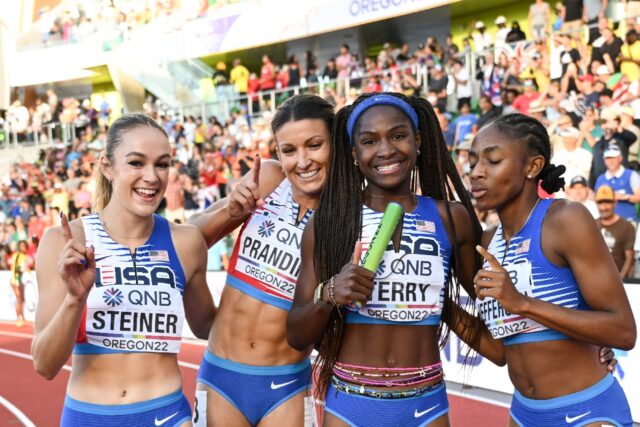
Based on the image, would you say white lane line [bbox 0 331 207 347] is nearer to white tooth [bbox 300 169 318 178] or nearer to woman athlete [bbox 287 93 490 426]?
white tooth [bbox 300 169 318 178]

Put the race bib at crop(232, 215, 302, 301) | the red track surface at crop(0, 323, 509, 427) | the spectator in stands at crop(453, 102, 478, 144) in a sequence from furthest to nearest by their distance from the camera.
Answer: the spectator in stands at crop(453, 102, 478, 144)
the red track surface at crop(0, 323, 509, 427)
the race bib at crop(232, 215, 302, 301)

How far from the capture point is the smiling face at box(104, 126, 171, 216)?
3150 millimetres

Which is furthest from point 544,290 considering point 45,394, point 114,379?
point 45,394

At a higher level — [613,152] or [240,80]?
[240,80]

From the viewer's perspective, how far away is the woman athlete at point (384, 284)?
298 centimetres

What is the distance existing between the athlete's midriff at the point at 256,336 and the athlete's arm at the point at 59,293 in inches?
38.4

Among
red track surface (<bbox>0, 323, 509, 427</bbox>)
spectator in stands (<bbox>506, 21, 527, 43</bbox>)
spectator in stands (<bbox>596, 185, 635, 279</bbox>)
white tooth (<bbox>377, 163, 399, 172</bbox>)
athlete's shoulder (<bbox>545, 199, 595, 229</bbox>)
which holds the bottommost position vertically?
red track surface (<bbox>0, 323, 509, 427</bbox>)

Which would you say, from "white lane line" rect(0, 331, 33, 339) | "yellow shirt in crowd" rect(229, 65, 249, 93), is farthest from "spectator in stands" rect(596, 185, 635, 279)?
"yellow shirt in crowd" rect(229, 65, 249, 93)

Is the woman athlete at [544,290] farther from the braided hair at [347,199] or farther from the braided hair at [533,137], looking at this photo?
the braided hair at [347,199]

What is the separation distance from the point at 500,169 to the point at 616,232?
511 cm

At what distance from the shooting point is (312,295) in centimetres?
305

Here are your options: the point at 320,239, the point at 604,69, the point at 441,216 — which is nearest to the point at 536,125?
the point at 441,216

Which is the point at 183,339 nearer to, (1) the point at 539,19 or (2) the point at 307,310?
(1) the point at 539,19

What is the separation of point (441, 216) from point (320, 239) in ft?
1.62
